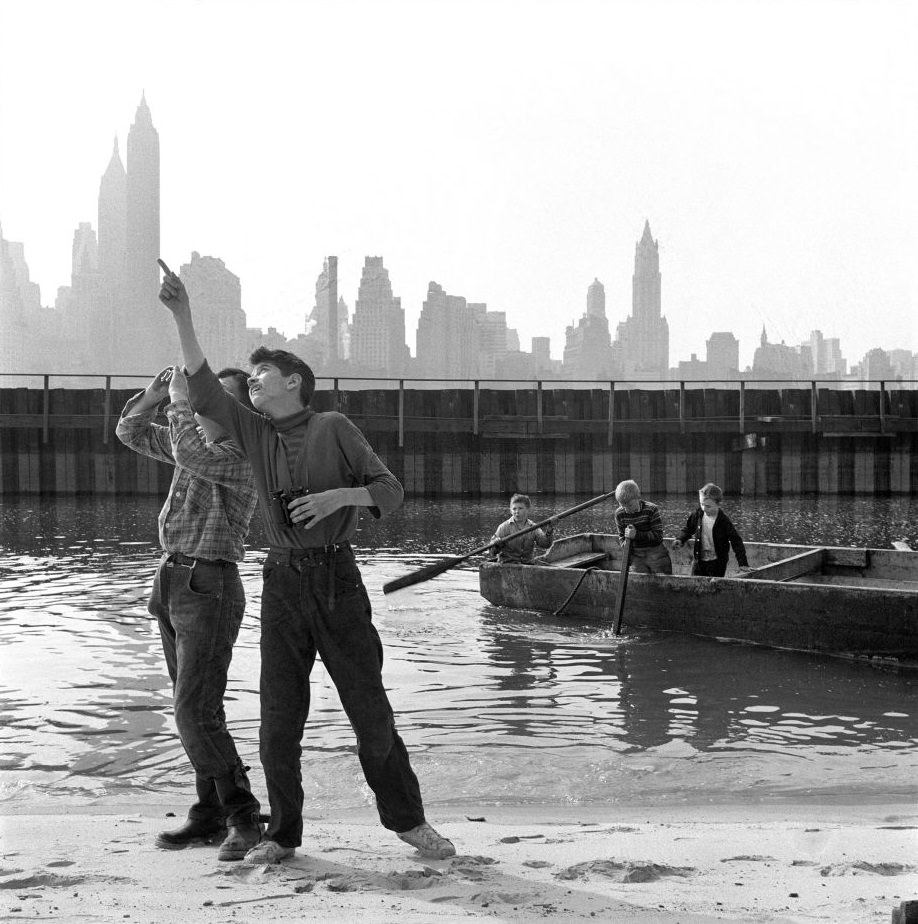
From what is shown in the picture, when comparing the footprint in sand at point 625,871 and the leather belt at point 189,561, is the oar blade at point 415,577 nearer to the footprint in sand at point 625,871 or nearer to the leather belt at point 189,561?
the leather belt at point 189,561

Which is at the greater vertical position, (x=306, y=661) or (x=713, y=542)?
(x=306, y=661)

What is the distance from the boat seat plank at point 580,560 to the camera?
16438mm

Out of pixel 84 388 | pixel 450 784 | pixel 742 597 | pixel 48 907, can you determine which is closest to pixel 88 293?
pixel 84 388

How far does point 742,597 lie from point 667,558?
1.84 m

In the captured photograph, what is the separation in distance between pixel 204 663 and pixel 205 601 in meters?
0.29

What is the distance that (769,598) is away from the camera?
506 inches

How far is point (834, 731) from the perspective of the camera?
9062mm

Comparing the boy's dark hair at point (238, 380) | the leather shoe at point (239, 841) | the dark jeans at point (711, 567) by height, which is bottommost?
the leather shoe at point (239, 841)

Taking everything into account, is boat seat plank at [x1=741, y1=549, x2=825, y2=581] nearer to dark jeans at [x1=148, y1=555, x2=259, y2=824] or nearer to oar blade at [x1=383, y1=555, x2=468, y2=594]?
oar blade at [x1=383, y1=555, x2=468, y2=594]

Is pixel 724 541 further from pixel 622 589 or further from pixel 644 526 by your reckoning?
pixel 622 589

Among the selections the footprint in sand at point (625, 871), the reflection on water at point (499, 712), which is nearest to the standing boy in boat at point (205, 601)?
the footprint in sand at point (625, 871)

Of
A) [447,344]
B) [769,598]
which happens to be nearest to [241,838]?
[769,598]

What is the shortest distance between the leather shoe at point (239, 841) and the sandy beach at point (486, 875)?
80mm

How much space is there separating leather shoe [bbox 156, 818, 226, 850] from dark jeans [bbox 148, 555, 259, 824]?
41 millimetres
